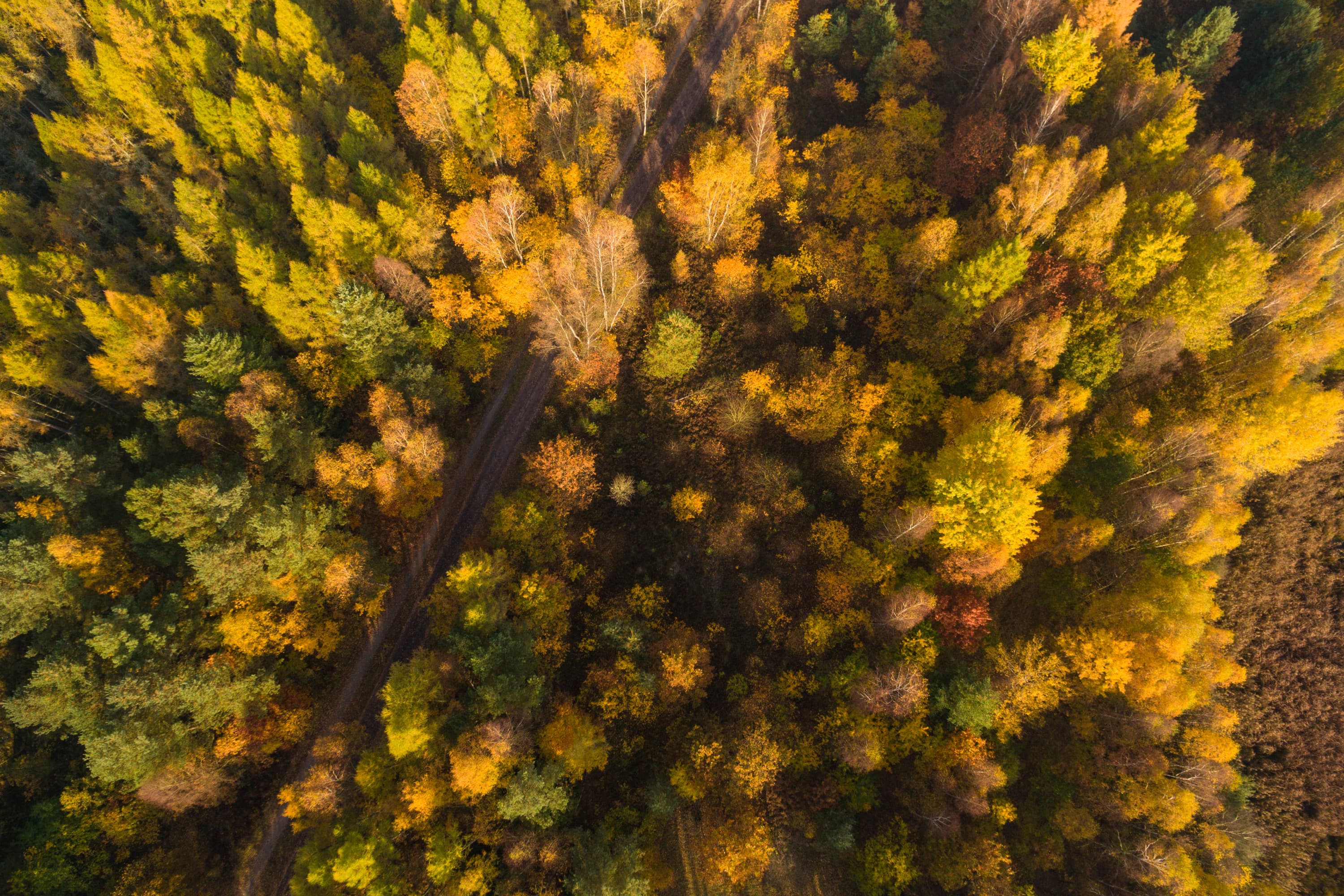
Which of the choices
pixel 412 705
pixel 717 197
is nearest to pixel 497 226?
pixel 717 197

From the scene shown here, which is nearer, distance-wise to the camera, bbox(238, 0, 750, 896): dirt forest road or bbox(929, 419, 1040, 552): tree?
bbox(929, 419, 1040, 552): tree

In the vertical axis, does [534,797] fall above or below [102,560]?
below

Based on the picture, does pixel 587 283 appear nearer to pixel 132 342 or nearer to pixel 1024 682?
pixel 132 342

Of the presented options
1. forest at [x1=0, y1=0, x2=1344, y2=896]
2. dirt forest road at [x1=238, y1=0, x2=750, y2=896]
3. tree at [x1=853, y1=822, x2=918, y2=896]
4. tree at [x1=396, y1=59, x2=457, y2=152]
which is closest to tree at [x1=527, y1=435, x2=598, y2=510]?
forest at [x1=0, y1=0, x2=1344, y2=896]

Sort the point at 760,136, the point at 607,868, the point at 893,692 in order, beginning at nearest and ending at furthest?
the point at 607,868, the point at 893,692, the point at 760,136

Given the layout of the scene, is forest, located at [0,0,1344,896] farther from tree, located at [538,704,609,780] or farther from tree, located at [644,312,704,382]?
tree, located at [644,312,704,382]
